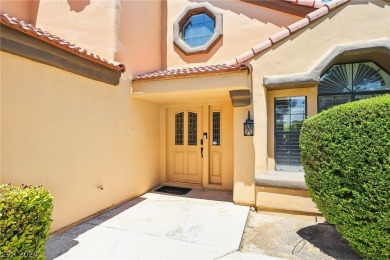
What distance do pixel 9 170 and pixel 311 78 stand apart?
6.08 meters

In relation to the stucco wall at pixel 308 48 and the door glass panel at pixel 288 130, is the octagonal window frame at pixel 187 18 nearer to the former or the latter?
the stucco wall at pixel 308 48

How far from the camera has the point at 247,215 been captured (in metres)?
4.91

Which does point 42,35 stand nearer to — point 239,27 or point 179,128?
point 179,128

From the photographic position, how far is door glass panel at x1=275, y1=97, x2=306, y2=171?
17.6 ft

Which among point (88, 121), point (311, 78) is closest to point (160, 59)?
point (88, 121)

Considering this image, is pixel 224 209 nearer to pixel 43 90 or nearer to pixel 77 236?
pixel 77 236

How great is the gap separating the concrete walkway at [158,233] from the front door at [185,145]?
181 centimetres

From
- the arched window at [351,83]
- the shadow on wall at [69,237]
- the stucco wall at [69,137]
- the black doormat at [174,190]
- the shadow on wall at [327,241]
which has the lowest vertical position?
the shadow on wall at [327,241]

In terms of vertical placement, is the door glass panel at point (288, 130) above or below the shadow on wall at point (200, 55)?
below

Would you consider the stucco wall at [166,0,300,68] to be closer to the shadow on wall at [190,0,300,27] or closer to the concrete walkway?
the shadow on wall at [190,0,300,27]

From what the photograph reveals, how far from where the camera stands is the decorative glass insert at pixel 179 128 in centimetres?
763

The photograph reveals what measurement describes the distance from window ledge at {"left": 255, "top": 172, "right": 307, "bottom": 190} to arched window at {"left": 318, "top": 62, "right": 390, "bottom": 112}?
191 centimetres

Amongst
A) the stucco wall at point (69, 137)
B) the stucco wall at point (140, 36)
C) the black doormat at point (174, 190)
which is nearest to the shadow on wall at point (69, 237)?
the stucco wall at point (69, 137)

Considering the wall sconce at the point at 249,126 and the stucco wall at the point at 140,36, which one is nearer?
the wall sconce at the point at 249,126
